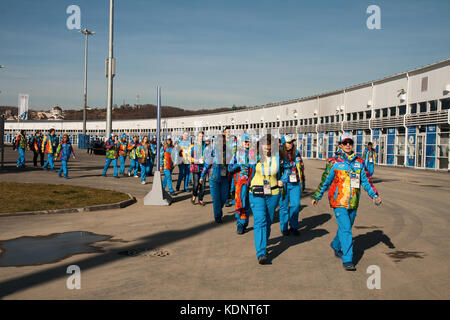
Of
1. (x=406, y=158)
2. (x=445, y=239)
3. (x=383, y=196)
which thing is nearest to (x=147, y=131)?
(x=406, y=158)

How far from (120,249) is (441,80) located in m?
32.6

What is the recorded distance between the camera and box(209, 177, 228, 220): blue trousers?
1087 cm

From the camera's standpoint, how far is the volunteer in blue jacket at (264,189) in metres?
7.00

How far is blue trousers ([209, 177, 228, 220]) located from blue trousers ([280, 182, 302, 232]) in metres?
Result: 1.75

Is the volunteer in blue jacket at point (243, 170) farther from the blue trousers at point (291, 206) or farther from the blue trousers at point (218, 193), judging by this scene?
the blue trousers at point (218, 193)

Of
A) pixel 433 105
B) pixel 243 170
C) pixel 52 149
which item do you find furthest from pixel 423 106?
pixel 243 170

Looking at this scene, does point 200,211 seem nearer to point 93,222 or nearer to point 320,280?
point 93,222

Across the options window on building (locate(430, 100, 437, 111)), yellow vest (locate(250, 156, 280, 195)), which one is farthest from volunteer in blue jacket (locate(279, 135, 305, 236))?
window on building (locate(430, 100, 437, 111))

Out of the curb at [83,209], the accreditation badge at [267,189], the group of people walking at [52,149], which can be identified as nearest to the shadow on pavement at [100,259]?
the accreditation badge at [267,189]

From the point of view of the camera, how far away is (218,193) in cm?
1109

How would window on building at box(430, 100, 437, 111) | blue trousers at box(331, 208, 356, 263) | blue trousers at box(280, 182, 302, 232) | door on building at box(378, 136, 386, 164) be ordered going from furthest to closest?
door on building at box(378, 136, 386, 164), window on building at box(430, 100, 437, 111), blue trousers at box(280, 182, 302, 232), blue trousers at box(331, 208, 356, 263)

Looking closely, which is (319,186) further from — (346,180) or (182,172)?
(182,172)

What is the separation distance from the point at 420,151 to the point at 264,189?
1314 inches

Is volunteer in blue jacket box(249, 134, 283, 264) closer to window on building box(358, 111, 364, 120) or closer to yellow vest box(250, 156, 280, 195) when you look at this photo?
yellow vest box(250, 156, 280, 195)
